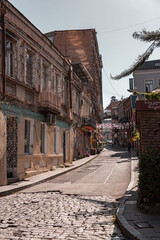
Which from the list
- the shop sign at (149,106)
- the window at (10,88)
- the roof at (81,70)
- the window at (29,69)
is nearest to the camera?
the shop sign at (149,106)

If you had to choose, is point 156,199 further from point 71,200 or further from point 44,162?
point 44,162

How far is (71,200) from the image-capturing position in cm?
738

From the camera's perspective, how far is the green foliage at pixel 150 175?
546cm

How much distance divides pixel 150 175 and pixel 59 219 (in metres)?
2.20

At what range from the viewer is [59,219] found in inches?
213

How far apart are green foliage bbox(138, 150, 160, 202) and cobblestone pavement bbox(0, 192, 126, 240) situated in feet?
3.26

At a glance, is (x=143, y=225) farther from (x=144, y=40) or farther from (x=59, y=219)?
(x=144, y=40)

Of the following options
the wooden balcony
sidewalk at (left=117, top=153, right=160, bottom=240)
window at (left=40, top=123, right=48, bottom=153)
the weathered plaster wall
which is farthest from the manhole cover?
window at (left=40, top=123, right=48, bottom=153)

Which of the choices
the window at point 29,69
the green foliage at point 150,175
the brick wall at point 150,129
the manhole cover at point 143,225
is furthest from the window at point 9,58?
the manhole cover at point 143,225

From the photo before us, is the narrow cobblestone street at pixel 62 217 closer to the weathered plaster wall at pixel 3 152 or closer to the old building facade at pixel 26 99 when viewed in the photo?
the weathered plaster wall at pixel 3 152

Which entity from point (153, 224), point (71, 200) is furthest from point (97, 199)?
point (153, 224)

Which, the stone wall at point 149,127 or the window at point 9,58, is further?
the window at point 9,58

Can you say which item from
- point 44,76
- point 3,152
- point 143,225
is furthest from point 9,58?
point 143,225

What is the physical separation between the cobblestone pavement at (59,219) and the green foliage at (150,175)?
995 mm
